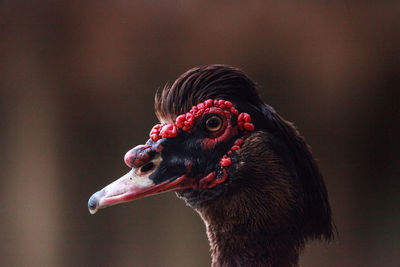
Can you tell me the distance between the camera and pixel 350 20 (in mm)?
2406

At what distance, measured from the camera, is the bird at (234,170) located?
1667mm

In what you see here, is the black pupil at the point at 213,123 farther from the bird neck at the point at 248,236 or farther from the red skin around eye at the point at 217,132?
the bird neck at the point at 248,236

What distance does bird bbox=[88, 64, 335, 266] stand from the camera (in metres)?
1.67

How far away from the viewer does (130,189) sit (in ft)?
5.33

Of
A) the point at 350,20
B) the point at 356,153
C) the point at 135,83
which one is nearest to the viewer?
the point at 350,20

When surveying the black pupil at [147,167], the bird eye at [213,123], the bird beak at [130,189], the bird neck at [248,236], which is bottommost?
the bird neck at [248,236]

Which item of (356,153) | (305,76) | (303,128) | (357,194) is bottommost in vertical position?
(357,194)

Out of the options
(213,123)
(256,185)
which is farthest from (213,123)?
(256,185)

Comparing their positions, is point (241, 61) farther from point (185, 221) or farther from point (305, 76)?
point (185, 221)

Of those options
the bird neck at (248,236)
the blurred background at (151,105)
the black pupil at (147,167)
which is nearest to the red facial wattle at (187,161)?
the black pupil at (147,167)

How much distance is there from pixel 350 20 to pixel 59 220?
2.05 metres

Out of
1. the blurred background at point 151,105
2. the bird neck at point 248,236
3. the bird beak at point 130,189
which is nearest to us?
the bird beak at point 130,189

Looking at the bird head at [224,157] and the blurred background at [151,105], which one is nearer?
the bird head at [224,157]

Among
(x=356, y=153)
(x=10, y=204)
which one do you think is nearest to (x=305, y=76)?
(x=356, y=153)
